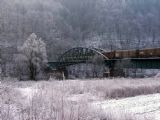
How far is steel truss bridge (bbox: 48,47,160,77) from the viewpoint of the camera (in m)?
42.3

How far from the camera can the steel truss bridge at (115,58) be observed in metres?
42.3

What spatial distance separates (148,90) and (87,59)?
3469 cm

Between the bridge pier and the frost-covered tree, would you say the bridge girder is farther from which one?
the frost-covered tree

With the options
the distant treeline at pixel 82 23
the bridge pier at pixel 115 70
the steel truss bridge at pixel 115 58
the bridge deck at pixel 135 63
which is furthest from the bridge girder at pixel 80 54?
the distant treeline at pixel 82 23

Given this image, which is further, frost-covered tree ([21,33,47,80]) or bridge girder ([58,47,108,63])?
bridge girder ([58,47,108,63])

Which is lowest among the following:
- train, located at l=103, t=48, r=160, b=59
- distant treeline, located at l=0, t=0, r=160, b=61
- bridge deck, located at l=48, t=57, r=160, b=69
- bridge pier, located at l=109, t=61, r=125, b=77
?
bridge pier, located at l=109, t=61, r=125, b=77

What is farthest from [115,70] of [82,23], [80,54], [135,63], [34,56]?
[82,23]

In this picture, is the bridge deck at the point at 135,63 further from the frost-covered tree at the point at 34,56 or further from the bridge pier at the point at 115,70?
the frost-covered tree at the point at 34,56

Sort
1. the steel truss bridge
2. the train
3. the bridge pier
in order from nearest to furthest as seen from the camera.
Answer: the train → the steel truss bridge → the bridge pier

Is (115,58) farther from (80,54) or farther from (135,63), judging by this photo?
(80,54)

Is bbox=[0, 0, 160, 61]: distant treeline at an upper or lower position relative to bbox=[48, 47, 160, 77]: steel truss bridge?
upper

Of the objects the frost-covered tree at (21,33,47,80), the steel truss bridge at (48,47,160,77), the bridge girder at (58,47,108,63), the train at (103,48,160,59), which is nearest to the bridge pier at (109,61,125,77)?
the steel truss bridge at (48,47,160,77)

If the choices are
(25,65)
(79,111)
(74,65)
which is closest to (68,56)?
(74,65)

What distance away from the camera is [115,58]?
169 ft
